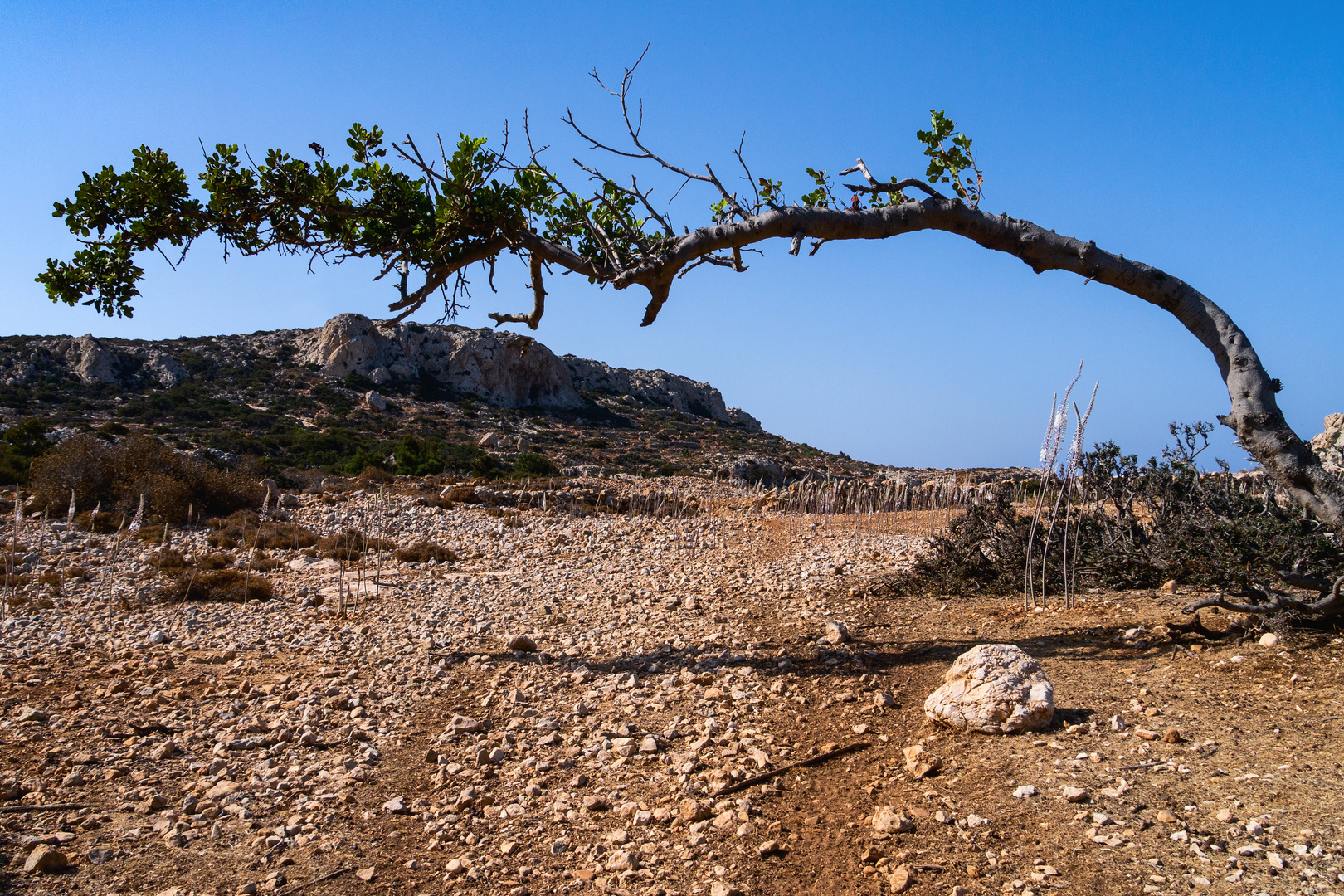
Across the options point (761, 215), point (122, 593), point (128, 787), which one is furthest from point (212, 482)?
point (761, 215)

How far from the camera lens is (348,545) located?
12070mm

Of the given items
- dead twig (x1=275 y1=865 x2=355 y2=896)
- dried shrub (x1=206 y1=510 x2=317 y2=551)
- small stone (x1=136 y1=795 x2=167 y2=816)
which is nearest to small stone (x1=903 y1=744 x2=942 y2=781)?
dead twig (x1=275 y1=865 x2=355 y2=896)

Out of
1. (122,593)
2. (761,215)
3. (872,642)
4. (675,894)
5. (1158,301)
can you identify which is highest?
(761,215)

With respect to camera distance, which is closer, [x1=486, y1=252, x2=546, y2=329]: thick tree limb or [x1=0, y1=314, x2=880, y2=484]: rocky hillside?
[x1=486, y1=252, x2=546, y2=329]: thick tree limb

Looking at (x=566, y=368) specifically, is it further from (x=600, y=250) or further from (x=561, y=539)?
(x=600, y=250)

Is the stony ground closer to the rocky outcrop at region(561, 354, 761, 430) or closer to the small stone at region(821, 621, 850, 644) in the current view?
the small stone at region(821, 621, 850, 644)

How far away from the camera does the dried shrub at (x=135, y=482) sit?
1383 centimetres

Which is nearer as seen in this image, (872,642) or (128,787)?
(128,787)

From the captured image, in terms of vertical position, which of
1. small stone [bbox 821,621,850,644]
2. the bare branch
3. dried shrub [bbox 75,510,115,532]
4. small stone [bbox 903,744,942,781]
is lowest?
dried shrub [bbox 75,510,115,532]

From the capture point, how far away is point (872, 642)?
5.89 metres

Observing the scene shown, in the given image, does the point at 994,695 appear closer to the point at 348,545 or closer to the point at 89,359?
the point at 348,545

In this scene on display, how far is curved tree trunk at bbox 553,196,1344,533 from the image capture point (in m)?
4.41

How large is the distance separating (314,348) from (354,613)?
4842 centimetres

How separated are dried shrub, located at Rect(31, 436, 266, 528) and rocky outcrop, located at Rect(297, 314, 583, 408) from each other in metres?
33.5
